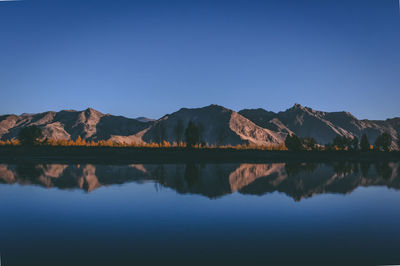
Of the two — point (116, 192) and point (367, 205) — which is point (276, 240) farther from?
point (116, 192)

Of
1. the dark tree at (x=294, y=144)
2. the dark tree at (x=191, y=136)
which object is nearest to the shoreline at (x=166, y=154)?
the dark tree at (x=191, y=136)

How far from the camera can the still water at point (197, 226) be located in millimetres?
10570

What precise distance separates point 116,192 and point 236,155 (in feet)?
194

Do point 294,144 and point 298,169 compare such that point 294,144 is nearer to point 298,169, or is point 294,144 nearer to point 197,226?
point 298,169

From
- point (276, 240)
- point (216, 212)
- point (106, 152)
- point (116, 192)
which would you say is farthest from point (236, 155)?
point (276, 240)

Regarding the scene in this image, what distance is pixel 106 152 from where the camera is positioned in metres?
77.9

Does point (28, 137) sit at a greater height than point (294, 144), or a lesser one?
greater

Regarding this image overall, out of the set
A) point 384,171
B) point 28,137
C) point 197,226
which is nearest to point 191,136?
point 28,137

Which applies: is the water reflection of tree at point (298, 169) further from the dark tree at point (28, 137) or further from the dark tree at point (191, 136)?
the dark tree at point (28, 137)

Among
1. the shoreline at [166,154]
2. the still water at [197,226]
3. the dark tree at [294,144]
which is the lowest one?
the still water at [197,226]

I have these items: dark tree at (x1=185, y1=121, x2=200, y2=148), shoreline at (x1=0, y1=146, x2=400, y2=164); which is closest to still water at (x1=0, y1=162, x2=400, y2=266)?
shoreline at (x1=0, y1=146, x2=400, y2=164)

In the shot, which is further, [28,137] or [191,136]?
[28,137]

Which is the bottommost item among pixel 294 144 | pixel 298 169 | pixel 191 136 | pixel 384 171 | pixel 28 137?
pixel 384 171

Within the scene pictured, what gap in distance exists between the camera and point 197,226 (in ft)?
48.0
